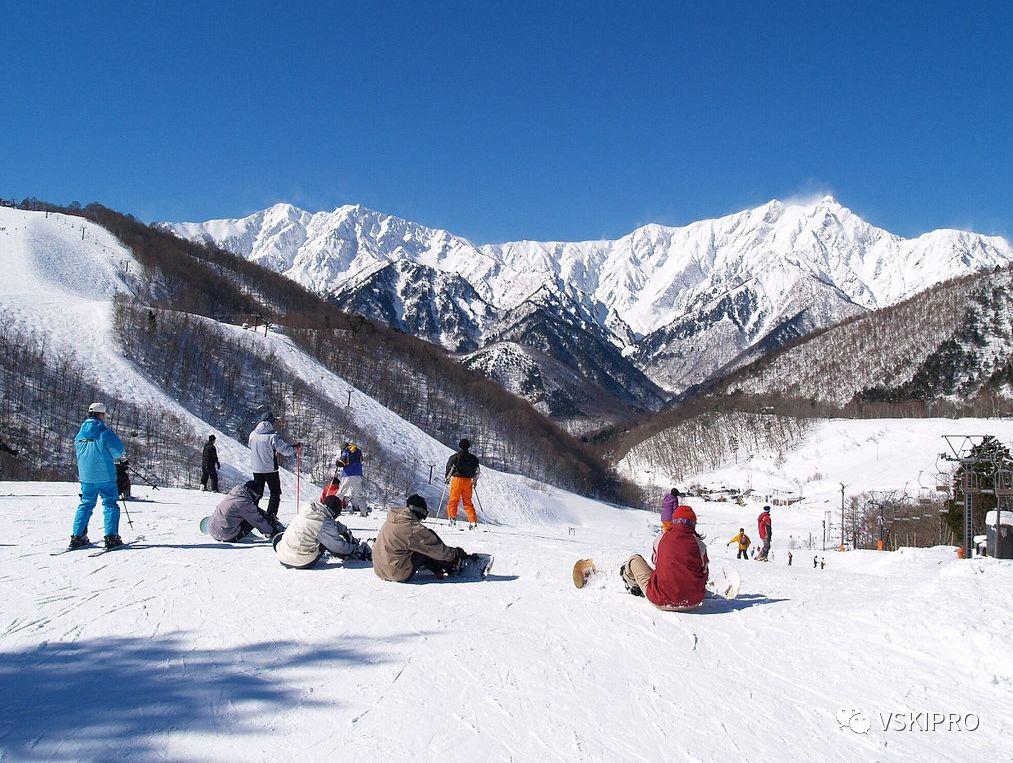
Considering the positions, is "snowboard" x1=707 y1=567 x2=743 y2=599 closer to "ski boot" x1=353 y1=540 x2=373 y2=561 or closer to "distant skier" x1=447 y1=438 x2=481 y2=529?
"ski boot" x1=353 y1=540 x2=373 y2=561

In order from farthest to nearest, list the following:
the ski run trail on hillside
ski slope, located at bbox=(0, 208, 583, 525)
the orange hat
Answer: ski slope, located at bbox=(0, 208, 583, 525), the orange hat, the ski run trail on hillside

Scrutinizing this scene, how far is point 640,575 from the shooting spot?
7.93 meters

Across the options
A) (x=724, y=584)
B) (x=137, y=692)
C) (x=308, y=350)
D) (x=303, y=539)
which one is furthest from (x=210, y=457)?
(x=308, y=350)

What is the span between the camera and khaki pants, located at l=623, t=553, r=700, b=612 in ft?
24.8

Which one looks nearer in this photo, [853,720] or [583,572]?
[853,720]

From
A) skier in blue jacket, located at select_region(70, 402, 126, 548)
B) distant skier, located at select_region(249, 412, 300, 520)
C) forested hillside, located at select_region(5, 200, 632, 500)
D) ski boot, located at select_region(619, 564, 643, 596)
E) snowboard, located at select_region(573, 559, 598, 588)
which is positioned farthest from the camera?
forested hillside, located at select_region(5, 200, 632, 500)

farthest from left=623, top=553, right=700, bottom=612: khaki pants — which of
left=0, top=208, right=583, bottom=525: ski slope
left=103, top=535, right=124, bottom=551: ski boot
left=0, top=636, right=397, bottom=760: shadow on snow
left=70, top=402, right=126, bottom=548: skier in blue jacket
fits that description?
left=0, top=208, right=583, bottom=525: ski slope

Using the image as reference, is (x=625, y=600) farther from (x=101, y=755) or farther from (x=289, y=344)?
(x=289, y=344)

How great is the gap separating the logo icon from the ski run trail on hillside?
0.06 m

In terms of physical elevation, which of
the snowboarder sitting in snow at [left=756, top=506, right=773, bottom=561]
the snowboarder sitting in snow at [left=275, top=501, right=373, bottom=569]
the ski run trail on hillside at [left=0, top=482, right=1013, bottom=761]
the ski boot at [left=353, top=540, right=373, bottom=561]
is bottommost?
the snowboarder sitting in snow at [left=756, top=506, right=773, bottom=561]

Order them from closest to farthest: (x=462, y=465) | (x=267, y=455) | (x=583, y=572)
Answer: (x=583, y=572) → (x=267, y=455) → (x=462, y=465)

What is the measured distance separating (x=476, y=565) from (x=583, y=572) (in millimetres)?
1478

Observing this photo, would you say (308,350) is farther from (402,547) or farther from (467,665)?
(467,665)

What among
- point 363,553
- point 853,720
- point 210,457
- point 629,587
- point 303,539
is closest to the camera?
point 853,720
